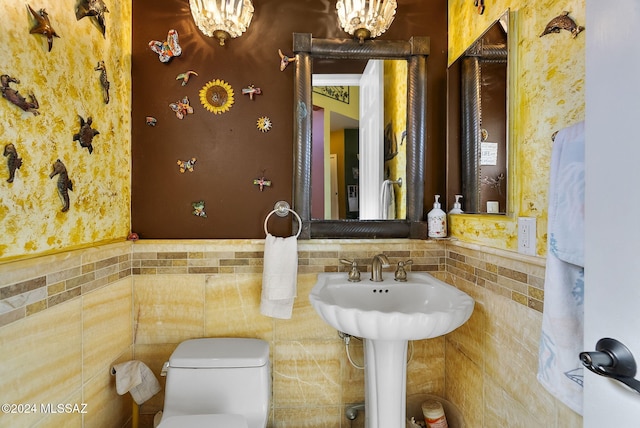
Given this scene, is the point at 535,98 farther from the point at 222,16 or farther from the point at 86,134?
the point at 86,134

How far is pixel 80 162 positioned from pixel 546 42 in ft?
5.40

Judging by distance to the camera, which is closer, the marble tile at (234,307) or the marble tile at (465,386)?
the marble tile at (465,386)

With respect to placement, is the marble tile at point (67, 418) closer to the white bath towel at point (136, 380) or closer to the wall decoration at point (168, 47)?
the white bath towel at point (136, 380)

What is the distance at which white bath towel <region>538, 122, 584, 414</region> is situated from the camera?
69 centimetres

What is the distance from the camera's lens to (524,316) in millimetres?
1012

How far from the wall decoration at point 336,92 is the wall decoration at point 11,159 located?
113 cm

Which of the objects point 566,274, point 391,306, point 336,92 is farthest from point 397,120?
point 566,274

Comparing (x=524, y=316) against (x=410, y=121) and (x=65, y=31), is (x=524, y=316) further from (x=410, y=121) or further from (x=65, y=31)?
(x=65, y=31)

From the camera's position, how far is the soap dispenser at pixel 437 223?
148 centimetres

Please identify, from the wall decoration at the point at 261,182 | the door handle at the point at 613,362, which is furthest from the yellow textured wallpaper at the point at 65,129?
the door handle at the point at 613,362

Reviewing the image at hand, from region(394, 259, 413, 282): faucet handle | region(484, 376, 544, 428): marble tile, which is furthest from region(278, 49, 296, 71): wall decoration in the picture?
region(484, 376, 544, 428): marble tile

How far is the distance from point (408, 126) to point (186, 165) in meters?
1.09

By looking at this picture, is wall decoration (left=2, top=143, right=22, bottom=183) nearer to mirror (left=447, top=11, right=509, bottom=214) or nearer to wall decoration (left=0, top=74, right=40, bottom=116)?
wall decoration (left=0, top=74, right=40, bottom=116)

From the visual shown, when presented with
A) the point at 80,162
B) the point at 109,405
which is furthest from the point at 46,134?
the point at 109,405
